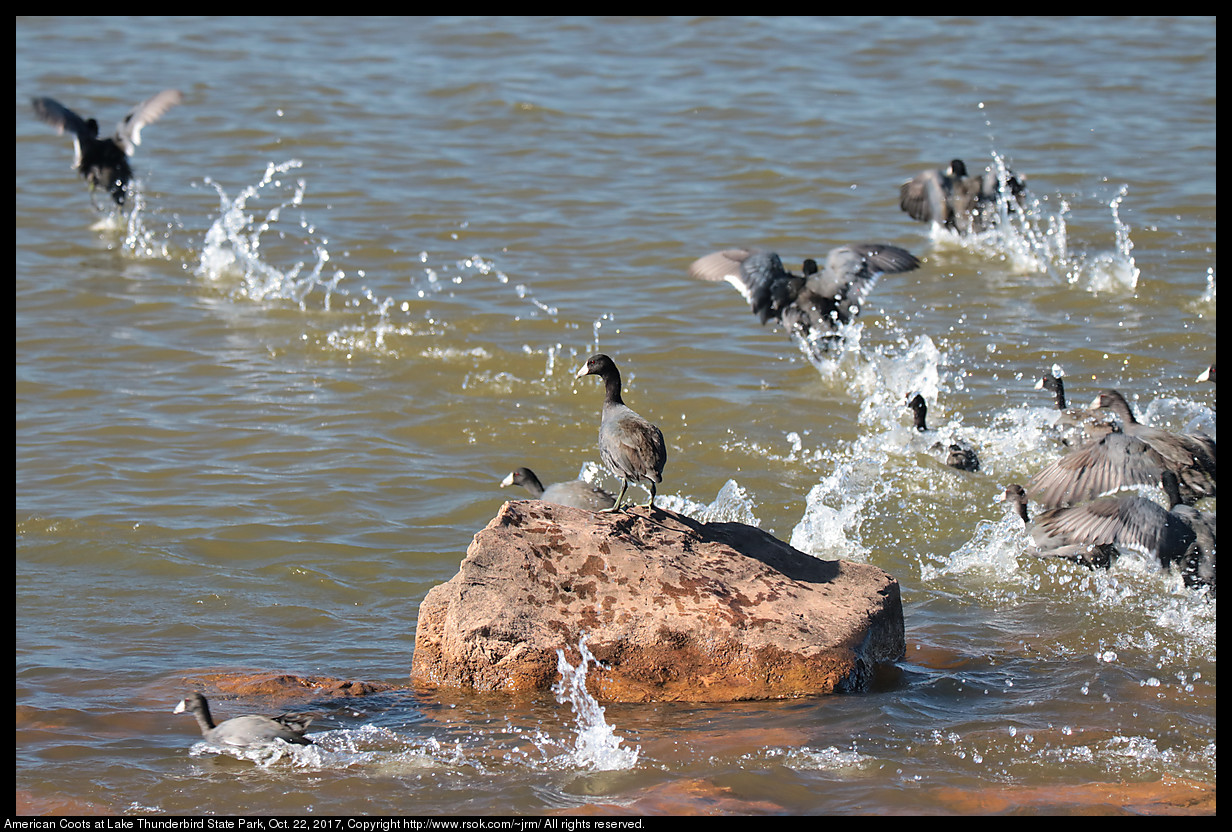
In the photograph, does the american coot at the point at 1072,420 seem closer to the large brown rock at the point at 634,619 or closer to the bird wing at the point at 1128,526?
the bird wing at the point at 1128,526

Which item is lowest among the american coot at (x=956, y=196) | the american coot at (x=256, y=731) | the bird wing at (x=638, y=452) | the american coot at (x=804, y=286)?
the american coot at (x=256, y=731)

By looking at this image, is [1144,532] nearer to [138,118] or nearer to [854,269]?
[854,269]

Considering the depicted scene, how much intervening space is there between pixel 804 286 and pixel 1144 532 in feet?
12.8

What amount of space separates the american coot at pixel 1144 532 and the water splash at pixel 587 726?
2729mm

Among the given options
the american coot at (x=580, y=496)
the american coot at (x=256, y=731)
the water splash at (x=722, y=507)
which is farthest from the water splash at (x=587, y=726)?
the water splash at (x=722, y=507)

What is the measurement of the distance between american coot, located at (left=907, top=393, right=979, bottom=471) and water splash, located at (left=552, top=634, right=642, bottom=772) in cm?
374

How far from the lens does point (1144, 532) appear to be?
20.6 ft

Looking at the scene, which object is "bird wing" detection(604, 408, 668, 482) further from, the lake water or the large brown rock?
the lake water

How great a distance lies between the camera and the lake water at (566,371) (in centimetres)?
488

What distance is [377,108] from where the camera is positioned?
55.5ft

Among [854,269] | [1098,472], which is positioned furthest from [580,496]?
[854,269]

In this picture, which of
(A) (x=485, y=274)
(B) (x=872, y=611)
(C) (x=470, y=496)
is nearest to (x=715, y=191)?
(A) (x=485, y=274)

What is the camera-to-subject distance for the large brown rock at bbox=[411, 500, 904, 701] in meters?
5.21

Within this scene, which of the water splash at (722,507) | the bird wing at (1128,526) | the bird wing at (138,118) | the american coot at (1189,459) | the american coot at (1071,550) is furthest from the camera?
the bird wing at (138,118)
